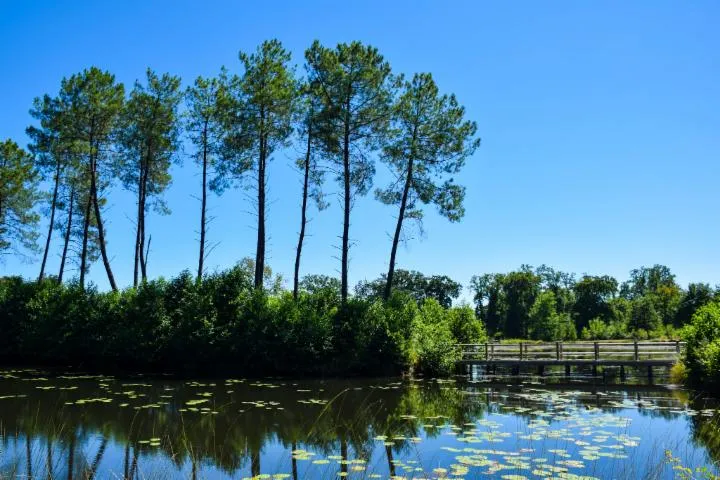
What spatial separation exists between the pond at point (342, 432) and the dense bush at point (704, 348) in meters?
0.73

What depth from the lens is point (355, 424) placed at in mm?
11508

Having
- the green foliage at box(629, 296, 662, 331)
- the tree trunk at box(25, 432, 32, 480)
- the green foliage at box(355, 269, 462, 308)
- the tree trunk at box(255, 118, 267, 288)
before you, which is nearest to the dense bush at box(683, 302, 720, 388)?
the tree trunk at box(25, 432, 32, 480)

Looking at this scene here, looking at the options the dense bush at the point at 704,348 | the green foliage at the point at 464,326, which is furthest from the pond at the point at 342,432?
the green foliage at the point at 464,326

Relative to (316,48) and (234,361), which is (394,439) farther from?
(316,48)

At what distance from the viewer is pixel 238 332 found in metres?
22.2

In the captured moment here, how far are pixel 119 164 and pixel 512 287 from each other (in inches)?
2471

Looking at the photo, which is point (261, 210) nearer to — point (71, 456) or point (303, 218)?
point (303, 218)

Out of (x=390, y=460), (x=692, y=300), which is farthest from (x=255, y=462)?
(x=692, y=300)

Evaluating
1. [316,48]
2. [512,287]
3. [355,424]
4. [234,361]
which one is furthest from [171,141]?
[512,287]

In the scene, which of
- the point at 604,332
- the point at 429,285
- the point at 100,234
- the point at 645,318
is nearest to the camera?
the point at 100,234

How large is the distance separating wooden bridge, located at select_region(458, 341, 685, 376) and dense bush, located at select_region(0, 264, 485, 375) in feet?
7.03

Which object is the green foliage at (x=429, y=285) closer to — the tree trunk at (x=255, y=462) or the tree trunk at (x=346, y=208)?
the tree trunk at (x=346, y=208)

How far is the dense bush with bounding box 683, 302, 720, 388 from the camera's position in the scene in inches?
629

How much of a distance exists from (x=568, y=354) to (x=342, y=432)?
61.7 feet
